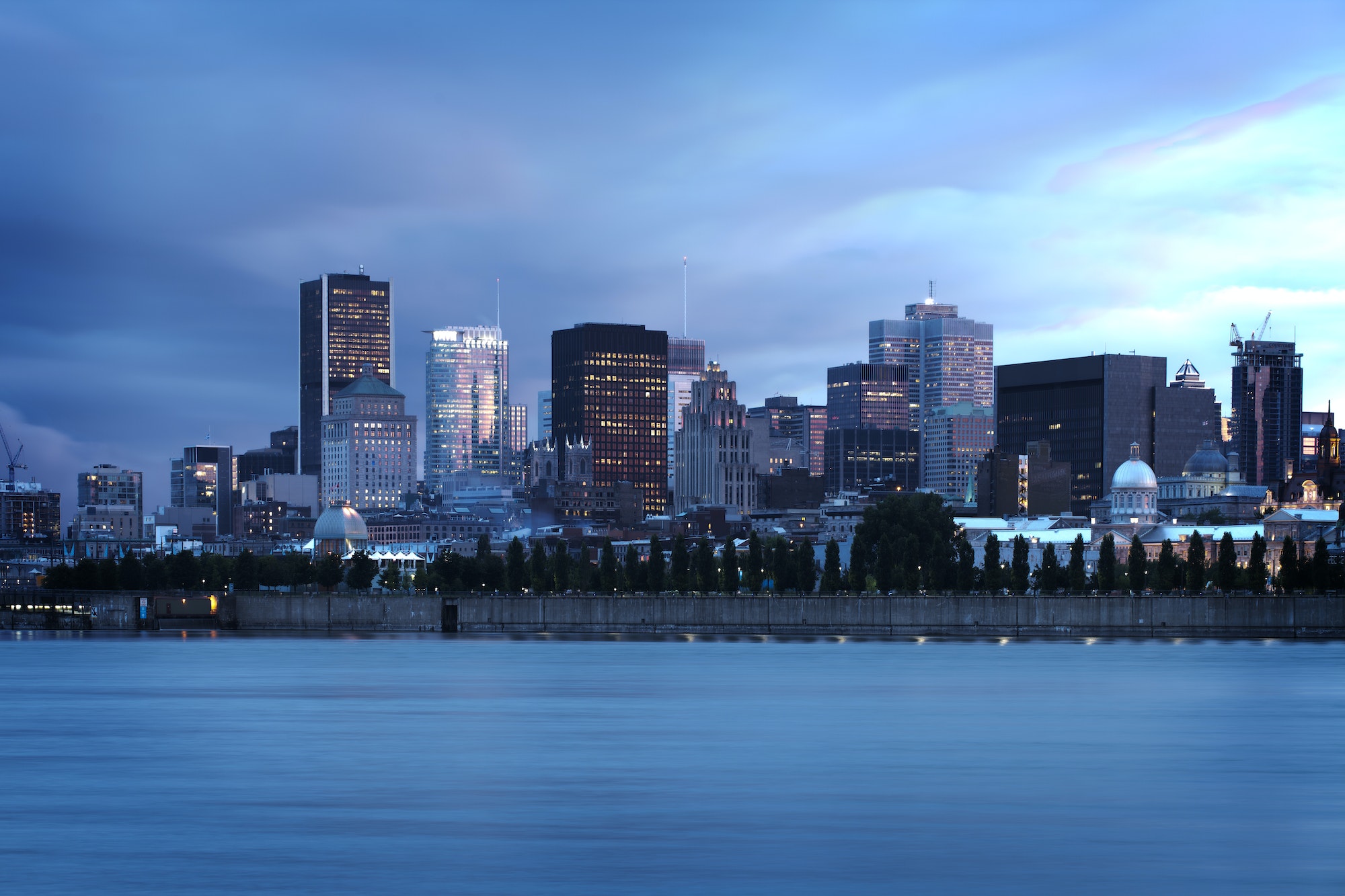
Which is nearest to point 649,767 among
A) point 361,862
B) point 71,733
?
point 361,862

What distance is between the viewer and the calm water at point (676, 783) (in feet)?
130

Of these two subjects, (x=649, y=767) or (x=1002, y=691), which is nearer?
(x=649, y=767)

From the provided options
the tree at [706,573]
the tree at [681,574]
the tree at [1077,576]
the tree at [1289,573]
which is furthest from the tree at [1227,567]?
the tree at [681,574]

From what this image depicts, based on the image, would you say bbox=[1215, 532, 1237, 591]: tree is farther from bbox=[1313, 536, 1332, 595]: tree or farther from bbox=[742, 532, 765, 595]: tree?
bbox=[742, 532, 765, 595]: tree

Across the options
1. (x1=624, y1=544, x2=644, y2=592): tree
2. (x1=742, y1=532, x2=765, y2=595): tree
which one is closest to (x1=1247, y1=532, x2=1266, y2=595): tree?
(x1=742, y1=532, x2=765, y2=595): tree

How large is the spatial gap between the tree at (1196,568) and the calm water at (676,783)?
77419mm

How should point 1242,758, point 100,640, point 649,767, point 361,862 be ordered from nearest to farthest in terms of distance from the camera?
point 361,862
point 649,767
point 1242,758
point 100,640

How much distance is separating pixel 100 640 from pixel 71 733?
10990 cm

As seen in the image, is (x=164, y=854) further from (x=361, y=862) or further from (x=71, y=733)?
(x=71, y=733)

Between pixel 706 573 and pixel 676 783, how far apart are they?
13735 cm

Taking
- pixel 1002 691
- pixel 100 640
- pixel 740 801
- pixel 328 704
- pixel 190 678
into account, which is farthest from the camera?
pixel 100 640

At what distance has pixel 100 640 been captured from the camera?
177 metres

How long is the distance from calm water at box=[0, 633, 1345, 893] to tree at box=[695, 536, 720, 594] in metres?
82.9

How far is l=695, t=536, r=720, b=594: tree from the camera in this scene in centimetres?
19200
